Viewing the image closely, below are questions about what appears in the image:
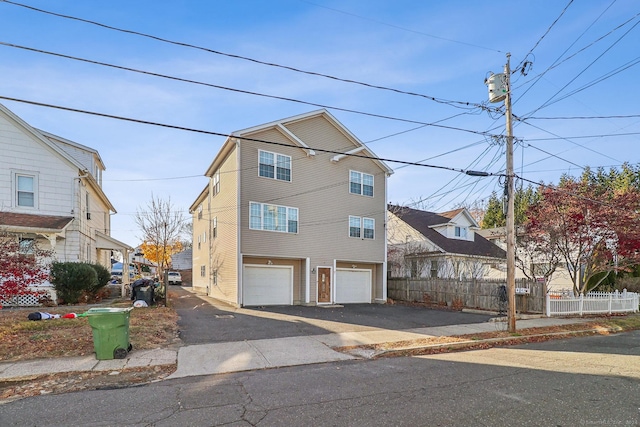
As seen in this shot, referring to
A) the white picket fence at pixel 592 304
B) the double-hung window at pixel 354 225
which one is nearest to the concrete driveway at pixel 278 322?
the white picket fence at pixel 592 304

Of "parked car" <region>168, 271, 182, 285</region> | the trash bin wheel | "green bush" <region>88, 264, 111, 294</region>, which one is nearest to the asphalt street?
→ the trash bin wheel

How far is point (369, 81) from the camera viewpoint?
1002cm

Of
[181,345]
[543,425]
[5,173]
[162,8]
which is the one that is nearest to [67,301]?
[5,173]

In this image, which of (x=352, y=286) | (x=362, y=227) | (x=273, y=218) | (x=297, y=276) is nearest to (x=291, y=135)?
(x=273, y=218)

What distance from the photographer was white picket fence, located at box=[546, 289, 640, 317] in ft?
51.8

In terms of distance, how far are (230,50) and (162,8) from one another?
160cm

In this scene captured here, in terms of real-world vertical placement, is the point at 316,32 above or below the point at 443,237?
above

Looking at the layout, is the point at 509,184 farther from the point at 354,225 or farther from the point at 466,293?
the point at 354,225

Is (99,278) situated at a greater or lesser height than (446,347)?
greater

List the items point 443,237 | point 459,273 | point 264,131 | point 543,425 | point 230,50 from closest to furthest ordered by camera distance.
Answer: point 543,425
point 230,50
point 264,131
point 459,273
point 443,237

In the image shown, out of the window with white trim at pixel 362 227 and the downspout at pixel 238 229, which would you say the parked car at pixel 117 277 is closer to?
the downspout at pixel 238 229

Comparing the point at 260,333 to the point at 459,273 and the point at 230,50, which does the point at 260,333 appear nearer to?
the point at 230,50

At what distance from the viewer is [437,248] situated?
82.9ft

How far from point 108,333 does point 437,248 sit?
848 inches
